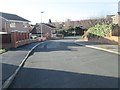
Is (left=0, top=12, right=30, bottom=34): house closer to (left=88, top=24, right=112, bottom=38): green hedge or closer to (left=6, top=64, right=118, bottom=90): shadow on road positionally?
(left=88, top=24, right=112, bottom=38): green hedge

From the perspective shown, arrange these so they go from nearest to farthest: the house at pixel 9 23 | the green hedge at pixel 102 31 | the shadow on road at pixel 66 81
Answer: the shadow on road at pixel 66 81
the green hedge at pixel 102 31
the house at pixel 9 23

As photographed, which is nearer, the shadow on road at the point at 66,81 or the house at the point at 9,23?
the shadow on road at the point at 66,81

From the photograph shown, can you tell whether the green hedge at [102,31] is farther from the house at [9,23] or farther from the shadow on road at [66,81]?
the shadow on road at [66,81]

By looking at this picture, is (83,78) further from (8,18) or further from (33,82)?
(8,18)

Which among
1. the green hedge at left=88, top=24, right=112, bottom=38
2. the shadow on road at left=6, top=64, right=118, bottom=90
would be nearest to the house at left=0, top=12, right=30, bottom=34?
the green hedge at left=88, top=24, right=112, bottom=38

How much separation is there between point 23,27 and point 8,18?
788 cm

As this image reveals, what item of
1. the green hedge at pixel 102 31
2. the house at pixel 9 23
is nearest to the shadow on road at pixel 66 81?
the green hedge at pixel 102 31

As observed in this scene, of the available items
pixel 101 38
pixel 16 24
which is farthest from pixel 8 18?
pixel 101 38

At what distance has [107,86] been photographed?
1030cm

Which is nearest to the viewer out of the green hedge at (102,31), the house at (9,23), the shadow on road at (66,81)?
the shadow on road at (66,81)

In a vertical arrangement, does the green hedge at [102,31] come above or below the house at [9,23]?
below

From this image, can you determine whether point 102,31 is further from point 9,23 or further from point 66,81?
point 66,81

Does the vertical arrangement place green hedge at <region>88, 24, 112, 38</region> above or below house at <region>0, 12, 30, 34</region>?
below

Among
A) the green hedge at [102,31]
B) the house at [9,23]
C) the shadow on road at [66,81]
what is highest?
the house at [9,23]
